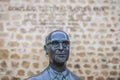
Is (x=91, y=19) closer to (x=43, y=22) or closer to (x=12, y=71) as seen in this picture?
(x=43, y=22)

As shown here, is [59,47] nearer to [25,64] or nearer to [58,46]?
[58,46]

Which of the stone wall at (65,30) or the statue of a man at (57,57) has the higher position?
the statue of a man at (57,57)

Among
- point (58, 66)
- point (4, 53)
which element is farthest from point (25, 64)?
point (58, 66)

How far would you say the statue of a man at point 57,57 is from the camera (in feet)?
10.5

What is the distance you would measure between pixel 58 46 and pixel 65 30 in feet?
17.2

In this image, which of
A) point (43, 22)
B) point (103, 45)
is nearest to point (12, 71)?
point (43, 22)

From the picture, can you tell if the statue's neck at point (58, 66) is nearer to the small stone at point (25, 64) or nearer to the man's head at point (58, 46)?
the man's head at point (58, 46)

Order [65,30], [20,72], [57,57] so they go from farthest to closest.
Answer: [65,30] < [20,72] < [57,57]

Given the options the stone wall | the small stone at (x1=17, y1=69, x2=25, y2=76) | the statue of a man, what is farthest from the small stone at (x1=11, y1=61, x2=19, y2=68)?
the statue of a man

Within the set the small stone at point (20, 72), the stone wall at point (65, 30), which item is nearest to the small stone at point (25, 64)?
the stone wall at point (65, 30)

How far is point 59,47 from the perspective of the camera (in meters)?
3.21

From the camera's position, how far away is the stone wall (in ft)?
27.1

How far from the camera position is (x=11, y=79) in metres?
8.20

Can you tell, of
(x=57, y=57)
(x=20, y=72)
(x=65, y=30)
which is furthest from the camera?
(x=65, y=30)
